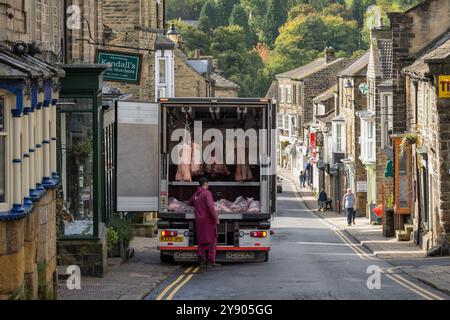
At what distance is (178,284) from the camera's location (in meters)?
21.6

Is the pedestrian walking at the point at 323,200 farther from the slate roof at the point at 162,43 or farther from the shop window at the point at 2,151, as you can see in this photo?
the shop window at the point at 2,151

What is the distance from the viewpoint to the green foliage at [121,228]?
2633 centimetres

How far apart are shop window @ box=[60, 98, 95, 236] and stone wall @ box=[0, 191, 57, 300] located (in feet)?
14.5

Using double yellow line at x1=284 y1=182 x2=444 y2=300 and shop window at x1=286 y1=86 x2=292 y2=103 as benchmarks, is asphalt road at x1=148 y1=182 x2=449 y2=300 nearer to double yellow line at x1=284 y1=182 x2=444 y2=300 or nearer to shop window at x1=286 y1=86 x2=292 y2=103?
double yellow line at x1=284 y1=182 x2=444 y2=300

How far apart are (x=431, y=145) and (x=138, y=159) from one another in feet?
34.8

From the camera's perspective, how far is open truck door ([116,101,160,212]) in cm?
2555

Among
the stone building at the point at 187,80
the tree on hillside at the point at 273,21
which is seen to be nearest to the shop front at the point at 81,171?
the stone building at the point at 187,80

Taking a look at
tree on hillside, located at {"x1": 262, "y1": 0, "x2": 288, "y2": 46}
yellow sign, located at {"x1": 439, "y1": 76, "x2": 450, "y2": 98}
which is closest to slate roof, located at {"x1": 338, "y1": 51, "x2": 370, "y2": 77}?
yellow sign, located at {"x1": 439, "y1": 76, "x2": 450, "y2": 98}

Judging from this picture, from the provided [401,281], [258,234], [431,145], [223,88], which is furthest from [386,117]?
[223,88]

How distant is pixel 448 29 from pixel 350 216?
13.5 m

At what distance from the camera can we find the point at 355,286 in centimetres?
2088

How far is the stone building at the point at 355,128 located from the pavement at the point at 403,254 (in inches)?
193

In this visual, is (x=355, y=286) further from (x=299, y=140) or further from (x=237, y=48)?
(x=237, y=48)

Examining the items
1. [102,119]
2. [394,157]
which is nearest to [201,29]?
[394,157]
